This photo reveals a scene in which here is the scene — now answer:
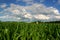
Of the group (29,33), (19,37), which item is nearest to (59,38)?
(29,33)

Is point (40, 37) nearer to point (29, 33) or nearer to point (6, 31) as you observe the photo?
point (29, 33)

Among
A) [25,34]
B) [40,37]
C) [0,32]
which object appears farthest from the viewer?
[0,32]

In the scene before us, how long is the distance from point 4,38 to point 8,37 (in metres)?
0.10

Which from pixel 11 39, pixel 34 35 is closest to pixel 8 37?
pixel 11 39

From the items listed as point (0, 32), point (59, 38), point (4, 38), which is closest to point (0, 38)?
point (4, 38)

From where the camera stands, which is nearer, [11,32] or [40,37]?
[40,37]

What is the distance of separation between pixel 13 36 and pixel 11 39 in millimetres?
90

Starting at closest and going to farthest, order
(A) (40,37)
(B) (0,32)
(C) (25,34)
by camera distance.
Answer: (A) (40,37) < (C) (25,34) < (B) (0,32)

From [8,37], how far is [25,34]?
37 centimetres

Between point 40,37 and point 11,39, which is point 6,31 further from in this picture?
point 40,37

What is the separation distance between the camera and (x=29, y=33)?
3646 mm

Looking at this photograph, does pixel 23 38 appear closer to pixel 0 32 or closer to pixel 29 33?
pixel 29 33

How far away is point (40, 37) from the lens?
10.7 feet

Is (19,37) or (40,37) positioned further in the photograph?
(19,37)
